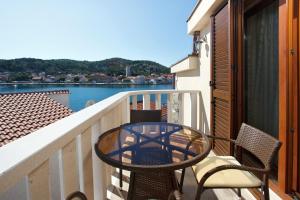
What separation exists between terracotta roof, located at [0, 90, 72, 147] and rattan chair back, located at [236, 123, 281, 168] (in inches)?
387

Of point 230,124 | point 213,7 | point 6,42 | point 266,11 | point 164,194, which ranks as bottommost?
point 164,194

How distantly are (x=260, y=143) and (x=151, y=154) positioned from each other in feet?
2.96

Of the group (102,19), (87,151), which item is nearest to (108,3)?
(102,19)

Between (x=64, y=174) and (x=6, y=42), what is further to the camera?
(x=6, y=42)

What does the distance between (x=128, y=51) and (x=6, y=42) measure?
683 inches

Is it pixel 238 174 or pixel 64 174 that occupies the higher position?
pixel 64 174

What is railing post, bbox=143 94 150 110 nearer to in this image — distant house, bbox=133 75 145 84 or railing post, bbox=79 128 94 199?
railing post, bbox=79 128 94 199

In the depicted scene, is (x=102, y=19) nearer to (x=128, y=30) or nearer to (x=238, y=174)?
(x=128, y=30)

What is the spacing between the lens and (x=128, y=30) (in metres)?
21.0

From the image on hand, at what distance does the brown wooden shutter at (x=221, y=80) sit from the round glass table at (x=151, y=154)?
39.0 inches

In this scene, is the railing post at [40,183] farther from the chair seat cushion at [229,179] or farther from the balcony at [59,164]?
the chair seat cushion at [229,179]

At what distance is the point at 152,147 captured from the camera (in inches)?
72.1

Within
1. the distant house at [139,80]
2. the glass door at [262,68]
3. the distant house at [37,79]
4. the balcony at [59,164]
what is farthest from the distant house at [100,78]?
the balcony at [59,164]

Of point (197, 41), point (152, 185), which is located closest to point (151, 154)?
point (152, 185)
